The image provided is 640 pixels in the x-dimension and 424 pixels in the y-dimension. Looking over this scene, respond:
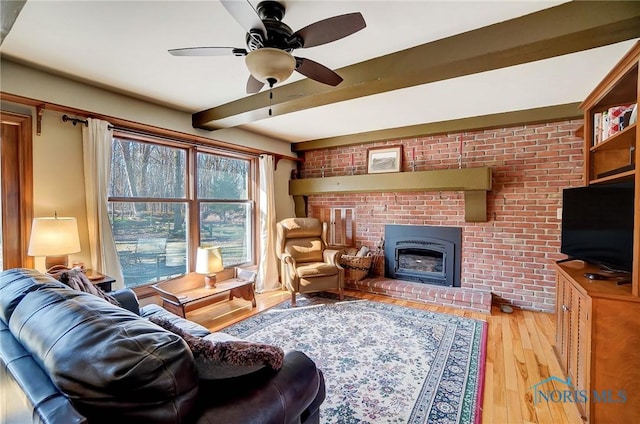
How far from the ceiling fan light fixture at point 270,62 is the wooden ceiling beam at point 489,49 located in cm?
85

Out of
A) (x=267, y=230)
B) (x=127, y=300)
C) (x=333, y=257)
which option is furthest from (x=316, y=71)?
(x=267, y=230)

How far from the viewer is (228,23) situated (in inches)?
68.3

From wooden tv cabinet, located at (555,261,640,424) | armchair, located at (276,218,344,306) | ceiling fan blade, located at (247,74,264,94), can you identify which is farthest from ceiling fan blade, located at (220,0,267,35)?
armchair, located at (276,218,344,306)

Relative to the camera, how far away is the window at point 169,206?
3016 mm

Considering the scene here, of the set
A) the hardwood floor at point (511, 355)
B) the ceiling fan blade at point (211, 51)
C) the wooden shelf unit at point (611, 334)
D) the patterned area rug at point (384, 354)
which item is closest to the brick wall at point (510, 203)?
the hardwood floor at point (511, 355)

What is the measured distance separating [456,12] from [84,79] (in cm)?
292

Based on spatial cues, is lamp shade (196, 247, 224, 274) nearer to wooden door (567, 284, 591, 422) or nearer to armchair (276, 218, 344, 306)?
armchair (276, 218, 344, 306)

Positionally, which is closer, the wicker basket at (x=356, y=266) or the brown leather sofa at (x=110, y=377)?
the brown leather sofa at (x=110, y=377)

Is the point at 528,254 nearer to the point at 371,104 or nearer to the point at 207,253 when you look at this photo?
the point at 371,104

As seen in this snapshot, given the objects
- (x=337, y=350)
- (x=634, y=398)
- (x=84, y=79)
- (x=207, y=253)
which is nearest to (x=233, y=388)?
(x=337, y=350)

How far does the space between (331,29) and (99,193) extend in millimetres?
2511

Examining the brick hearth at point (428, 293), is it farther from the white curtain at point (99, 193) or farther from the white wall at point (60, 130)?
the white wall at point (60, 130)

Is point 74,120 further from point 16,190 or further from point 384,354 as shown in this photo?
point 384,354

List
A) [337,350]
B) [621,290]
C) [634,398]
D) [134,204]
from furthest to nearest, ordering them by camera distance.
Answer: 1. [134,204]
2. [337,350]
3. [621,290]
4. [634,398]
